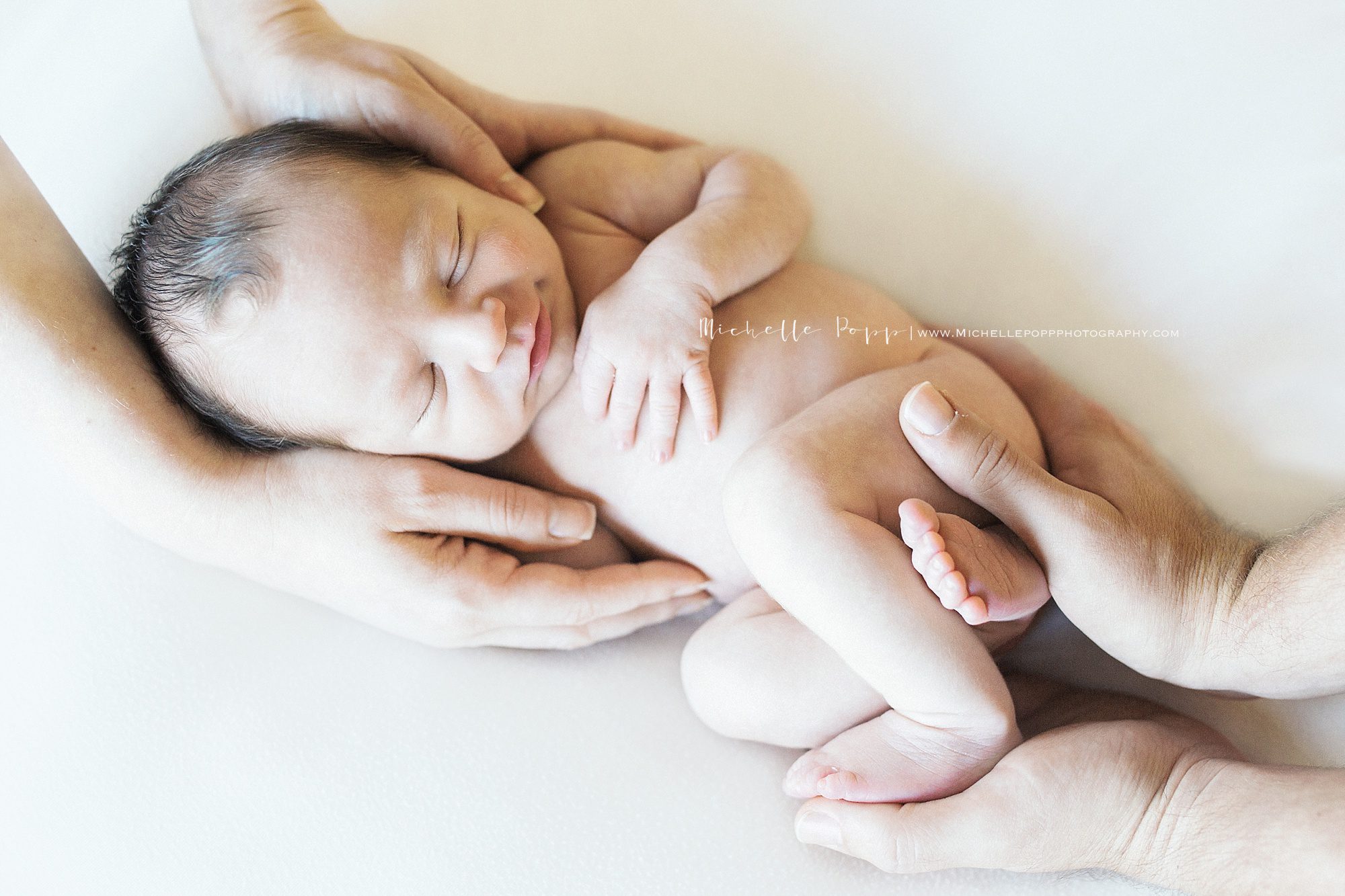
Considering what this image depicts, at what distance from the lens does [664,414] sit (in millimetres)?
1080

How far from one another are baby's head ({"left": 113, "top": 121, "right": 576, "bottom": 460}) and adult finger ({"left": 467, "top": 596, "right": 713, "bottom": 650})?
9.6 inches

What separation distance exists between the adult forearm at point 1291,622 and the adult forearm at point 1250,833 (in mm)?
93

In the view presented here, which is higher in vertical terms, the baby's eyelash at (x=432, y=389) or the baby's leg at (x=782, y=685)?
the baby's eyelash at (x=432, y=389)

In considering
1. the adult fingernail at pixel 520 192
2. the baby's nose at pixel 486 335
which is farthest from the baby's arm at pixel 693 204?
the baby's nose at pixel 486 335

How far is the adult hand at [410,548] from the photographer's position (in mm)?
1052

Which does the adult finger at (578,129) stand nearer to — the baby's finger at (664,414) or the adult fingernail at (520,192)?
the adult fingernail at (520,192)

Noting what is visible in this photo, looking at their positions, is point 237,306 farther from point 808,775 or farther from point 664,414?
point 808,775

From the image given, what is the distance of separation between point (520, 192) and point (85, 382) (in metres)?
0.56

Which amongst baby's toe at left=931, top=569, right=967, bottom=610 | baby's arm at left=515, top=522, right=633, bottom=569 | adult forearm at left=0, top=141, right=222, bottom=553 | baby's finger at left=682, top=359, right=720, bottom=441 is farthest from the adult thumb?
adult forearm at left=0, top=141, right=222, bottom=553

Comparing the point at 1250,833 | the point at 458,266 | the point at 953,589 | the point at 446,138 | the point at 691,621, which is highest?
the point at 446,138

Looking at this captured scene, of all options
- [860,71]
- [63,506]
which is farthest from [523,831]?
[860,71]

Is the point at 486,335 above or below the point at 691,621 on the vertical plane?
above

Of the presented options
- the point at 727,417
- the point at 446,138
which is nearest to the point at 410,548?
the point at 727,417

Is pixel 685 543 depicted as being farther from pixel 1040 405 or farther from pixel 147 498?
pixel 147 498
